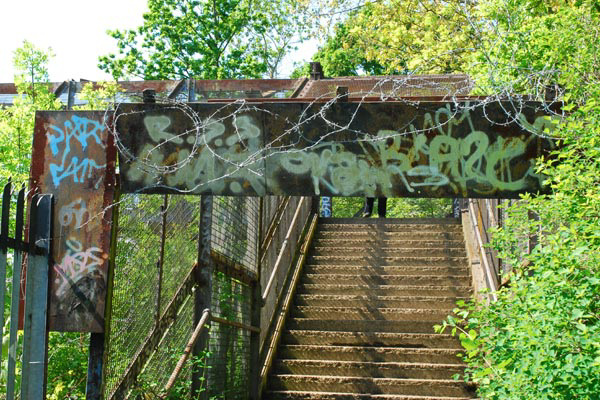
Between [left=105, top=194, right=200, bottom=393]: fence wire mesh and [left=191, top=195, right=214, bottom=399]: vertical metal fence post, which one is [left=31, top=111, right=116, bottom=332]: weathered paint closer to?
[left=105, top=194, right=200, bottom=393]: fence wire mesh

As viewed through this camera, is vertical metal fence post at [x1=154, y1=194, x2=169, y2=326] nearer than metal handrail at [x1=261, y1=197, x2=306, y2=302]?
Yes

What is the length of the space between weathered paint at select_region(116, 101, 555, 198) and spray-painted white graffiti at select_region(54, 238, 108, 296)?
1.88 feet

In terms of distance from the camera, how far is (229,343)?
867 cm

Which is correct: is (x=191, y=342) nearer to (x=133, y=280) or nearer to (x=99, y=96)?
(x=133, y=280)

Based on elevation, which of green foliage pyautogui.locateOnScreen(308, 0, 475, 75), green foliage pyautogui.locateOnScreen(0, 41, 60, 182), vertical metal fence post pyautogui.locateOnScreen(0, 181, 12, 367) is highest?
green foliage pyautogui.locateOnScreen(308, 0, 475, 75)

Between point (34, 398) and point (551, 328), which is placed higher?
point (551, 328)

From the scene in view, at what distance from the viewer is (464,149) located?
5961mm

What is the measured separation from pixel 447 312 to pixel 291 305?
2177 mm

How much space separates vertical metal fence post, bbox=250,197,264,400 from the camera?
9281mm

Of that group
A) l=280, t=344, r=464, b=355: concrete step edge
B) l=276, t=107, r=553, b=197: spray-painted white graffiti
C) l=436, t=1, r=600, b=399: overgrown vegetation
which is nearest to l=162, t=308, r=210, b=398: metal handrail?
l=276, t=107, r=553, b=197: spray-painted white graffiti

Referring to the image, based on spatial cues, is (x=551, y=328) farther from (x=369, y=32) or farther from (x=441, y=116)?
A: (x=369, y=32)

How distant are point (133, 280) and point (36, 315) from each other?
2427mm

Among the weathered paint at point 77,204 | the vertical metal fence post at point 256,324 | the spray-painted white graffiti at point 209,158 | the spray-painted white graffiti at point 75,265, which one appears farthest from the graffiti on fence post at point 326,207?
the spray-painted white graffiti at point 75,265

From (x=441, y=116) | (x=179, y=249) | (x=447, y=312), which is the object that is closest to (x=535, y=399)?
(x=441, y=116)
